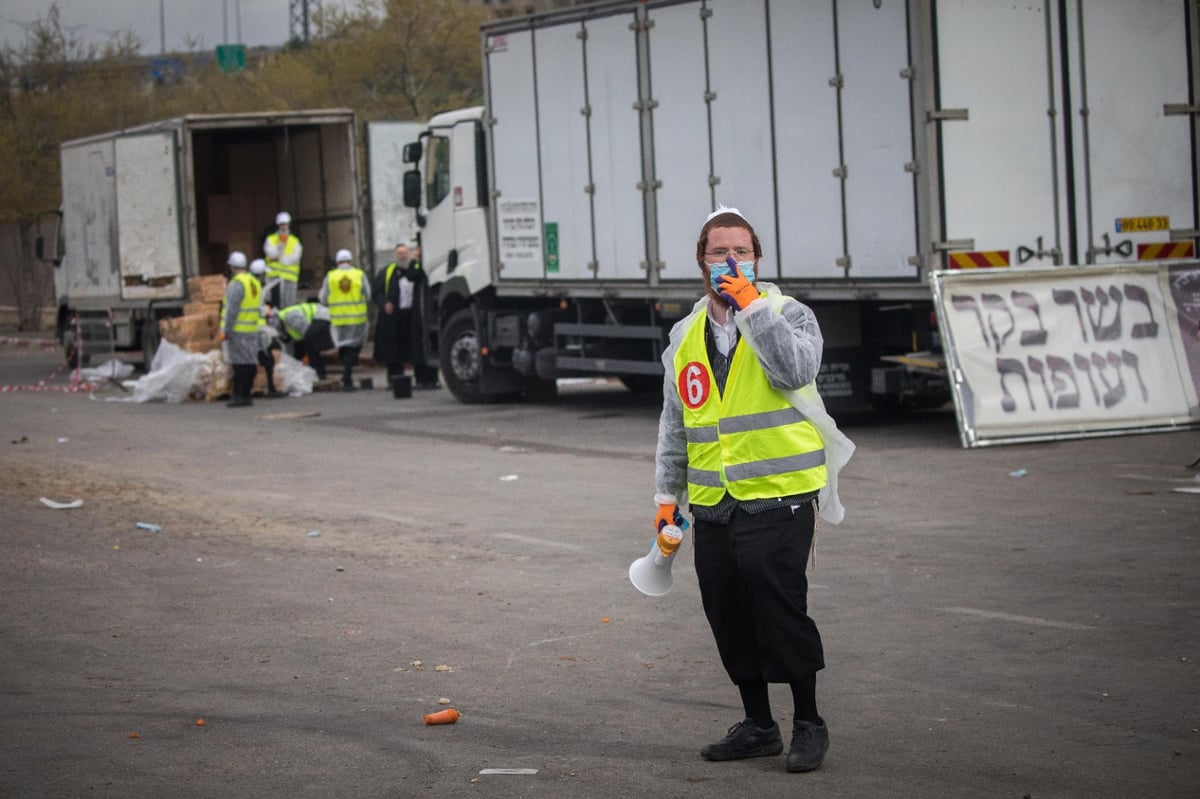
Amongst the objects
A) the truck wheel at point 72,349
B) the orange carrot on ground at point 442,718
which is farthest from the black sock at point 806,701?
the truck wheel at point 72,349

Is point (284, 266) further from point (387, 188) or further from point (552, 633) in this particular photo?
point (552, 633)

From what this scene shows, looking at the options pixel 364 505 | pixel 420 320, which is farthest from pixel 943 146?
pixel 420 320

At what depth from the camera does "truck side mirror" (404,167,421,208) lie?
19.7m

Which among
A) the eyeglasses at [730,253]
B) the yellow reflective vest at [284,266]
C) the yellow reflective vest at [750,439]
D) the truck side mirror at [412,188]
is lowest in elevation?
the yellow reflective vest at [750,439]

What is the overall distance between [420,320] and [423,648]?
14400 mm

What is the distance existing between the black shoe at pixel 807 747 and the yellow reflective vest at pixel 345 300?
54.9ft

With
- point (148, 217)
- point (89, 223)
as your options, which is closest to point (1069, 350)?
point (148, 217)

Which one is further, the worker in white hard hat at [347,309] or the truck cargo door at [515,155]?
the worker in white hard hat at [347,309]

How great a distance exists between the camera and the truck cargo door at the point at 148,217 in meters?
23.2

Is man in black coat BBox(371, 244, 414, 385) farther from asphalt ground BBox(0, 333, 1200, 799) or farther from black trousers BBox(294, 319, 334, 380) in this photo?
asphalt ground BBox(0, 333, 1200, 799)

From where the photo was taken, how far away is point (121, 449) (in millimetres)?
15172

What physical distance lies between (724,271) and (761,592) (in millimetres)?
957

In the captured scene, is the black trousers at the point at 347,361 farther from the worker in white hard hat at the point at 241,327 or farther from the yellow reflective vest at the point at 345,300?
the worker in white hard hat at the point at 241,327

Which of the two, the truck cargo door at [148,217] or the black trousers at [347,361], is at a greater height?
the truck cargo door at [148,217]
